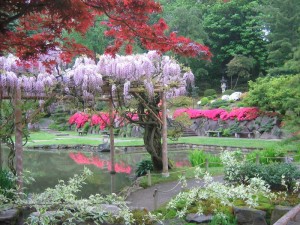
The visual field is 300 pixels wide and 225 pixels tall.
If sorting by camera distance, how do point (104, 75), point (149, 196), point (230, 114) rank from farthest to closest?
point (230, 114) < point (104, 75) < point (149, 196)

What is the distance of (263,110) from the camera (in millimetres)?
19859

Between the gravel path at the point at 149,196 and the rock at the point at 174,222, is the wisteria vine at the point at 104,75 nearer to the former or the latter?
the gravel path at the point at 149,196

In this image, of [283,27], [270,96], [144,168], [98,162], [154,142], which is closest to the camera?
[154,142]

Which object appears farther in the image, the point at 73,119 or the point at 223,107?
the point at 73,119

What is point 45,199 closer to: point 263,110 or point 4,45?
point 4,45

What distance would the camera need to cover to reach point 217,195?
17.0 feet

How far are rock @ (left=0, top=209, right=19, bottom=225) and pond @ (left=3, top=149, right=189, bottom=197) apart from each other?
373 centimetres

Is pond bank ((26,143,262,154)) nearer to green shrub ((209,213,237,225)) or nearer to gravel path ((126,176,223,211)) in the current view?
gravel path ((126,176,223,211))

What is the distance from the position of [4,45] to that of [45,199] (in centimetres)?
165

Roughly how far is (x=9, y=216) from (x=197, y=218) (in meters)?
2.46

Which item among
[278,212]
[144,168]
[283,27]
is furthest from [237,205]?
[283,27]

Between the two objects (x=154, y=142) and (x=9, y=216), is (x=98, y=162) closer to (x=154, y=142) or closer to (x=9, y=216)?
(x=154, y=142)

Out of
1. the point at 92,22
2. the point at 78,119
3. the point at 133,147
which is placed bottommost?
the point at 133,147

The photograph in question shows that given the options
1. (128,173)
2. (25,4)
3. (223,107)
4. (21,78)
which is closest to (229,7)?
(223,107)
